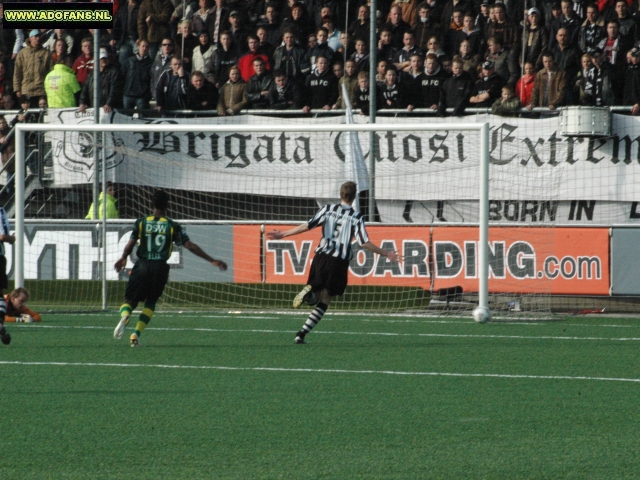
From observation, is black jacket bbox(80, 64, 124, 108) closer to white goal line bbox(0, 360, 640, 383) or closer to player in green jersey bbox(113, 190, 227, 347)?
player in green jersey bbox(113, 190, 227, 347)

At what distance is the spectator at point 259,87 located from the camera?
1797 cm

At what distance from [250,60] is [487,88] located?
14.2 feet

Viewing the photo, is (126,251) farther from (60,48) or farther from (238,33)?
(60,48)

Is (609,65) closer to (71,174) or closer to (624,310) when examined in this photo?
(624,310)

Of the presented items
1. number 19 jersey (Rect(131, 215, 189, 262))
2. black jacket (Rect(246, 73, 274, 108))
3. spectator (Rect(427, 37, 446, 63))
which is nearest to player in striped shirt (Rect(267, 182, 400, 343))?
number 19 jersey (Rect(131, 215, 189, 262))

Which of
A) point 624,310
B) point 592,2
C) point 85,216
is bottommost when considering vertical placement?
point 624,310

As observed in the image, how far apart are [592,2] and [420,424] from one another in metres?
12.6

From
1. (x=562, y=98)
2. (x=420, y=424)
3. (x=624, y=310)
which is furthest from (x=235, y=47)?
(x=420, y=424)

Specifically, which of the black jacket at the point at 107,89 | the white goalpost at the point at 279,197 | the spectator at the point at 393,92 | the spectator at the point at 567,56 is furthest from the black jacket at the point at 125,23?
the spectator at the point at 567,56

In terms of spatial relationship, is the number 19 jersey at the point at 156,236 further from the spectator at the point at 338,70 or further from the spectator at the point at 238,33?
the spectator at the point at 238,33

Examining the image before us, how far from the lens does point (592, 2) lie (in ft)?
57.8

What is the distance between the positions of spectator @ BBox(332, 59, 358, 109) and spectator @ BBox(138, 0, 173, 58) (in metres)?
4.28

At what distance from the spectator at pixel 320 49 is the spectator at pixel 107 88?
3.21 metres

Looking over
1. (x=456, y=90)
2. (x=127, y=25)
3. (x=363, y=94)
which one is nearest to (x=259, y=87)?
(x=363, y=94)
